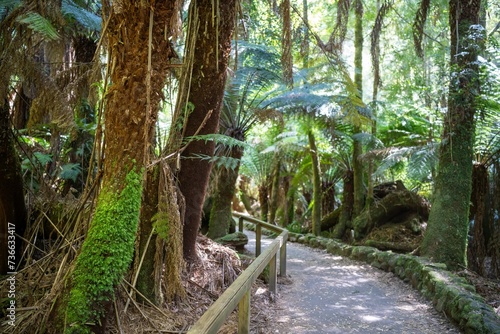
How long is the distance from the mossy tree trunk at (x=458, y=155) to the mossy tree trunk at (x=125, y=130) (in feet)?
17.7

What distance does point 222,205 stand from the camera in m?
8.71

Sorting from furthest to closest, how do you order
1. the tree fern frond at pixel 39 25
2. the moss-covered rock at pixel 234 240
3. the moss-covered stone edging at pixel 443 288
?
the moss-covered rock at pixel 234 240 → the moss-covered stone edging at pixel 443 288 → the tree fern frond at pixel 39 25

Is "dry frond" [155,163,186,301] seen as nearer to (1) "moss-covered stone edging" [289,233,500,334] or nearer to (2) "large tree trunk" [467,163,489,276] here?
(1) "moss-covered stone edging" [289,233,500,334]

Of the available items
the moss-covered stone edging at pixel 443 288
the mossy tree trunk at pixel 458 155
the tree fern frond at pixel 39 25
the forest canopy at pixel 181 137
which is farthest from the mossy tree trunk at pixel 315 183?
the tree fern frond at pixel 39 25

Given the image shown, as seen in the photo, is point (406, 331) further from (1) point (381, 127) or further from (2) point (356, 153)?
(1) point (381, 127)

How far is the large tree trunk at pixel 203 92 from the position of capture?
442 cm

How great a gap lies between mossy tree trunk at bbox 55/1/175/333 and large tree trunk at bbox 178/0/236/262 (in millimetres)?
1486

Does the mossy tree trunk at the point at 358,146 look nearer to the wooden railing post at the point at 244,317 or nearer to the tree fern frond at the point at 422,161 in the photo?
the tree fern frond at the point at 422,161

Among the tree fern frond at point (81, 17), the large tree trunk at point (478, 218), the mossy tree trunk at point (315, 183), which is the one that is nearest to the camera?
the tree fern frond at point (81, 17)


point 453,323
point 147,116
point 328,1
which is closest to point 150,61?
point 147,116

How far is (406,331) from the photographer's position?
425cm

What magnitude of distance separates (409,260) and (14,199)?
5190 mm

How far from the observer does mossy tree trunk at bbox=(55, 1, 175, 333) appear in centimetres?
260

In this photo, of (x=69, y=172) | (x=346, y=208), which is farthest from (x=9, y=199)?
(x=346, y=208)
